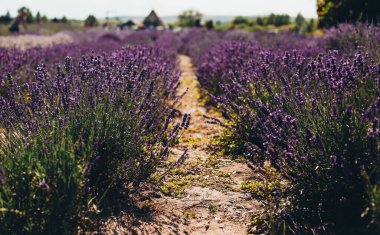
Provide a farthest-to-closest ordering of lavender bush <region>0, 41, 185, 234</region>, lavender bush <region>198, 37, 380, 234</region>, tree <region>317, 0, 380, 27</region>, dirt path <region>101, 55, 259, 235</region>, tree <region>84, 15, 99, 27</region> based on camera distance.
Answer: tree <region>84, 15, 99, 27</region>
tree <region>317, 0, 380, 27</region>
dirt path <region>101, 55, 259, 235</region>
lavender bush <region>198, 37, 380, 234</region>
lavender bush <region>0, 41, 185, 234</region>

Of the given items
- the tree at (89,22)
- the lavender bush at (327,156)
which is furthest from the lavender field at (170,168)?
the tree at (89,22)

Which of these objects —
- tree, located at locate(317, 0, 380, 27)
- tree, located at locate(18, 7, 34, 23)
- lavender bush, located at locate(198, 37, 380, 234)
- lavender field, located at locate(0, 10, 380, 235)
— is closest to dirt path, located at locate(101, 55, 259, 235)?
lavender field, located at locate(0, 10, 380, 235)

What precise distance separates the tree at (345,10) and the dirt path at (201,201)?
8.14 m

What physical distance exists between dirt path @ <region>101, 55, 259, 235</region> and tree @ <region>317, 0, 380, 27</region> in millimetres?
8139

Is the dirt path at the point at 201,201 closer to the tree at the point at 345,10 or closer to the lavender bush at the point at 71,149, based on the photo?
the lavender bush at the point at 71,149

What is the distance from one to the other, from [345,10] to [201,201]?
10300mm

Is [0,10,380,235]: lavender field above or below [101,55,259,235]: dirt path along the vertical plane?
above

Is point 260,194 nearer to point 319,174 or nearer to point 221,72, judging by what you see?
point 319,174

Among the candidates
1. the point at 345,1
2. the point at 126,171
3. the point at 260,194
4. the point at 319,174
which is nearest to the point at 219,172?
the point at 260,194

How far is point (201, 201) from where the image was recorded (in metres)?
3.29

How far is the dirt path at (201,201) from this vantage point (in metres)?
2.87

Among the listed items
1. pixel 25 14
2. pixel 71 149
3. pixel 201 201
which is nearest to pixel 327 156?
pixel 201 201

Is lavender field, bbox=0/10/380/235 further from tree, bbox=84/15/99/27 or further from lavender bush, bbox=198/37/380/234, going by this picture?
tree, bbox=84/15/99/27

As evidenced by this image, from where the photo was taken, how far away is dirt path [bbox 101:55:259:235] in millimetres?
2865
